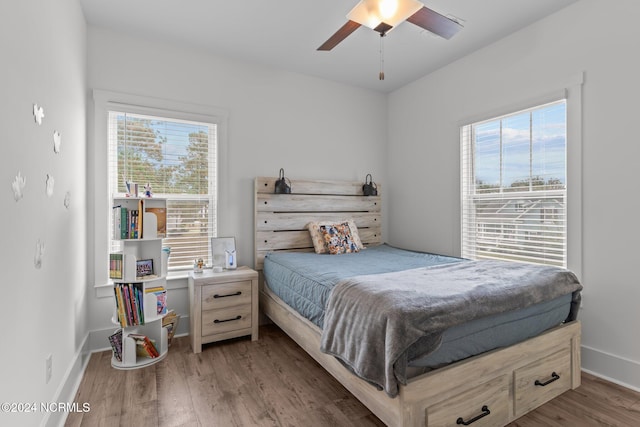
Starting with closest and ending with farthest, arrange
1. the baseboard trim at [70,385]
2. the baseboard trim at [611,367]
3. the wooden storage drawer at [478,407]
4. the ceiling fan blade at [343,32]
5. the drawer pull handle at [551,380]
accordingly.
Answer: the wooden storage drawer at [478,407] < the baseboard trim at [70,385] < the drawer pull handle at [551,380] < the ceiling fan blade at [343,32] < the baseboard trim at [611,367]

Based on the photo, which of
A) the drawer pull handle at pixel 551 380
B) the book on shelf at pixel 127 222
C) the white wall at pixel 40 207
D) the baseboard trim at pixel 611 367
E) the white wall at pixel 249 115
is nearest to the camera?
the white wall at pixel 40 207

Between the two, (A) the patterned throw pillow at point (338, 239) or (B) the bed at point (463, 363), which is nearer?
(B) the bed at point (463, 363)

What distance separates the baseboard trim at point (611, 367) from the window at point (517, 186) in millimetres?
685

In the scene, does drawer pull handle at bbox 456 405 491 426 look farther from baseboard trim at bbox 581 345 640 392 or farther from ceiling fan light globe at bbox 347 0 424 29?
ceiling fan light globe at bbox 347 0 424 29

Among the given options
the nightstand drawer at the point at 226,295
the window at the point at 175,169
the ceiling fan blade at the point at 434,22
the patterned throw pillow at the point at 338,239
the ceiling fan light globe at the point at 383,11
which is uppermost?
the ceiling fan blade at the point at 434,22

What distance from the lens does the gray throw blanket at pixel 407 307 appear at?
143 centimetres

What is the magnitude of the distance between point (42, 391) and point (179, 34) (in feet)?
9.13

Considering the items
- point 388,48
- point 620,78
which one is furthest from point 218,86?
point 620,78

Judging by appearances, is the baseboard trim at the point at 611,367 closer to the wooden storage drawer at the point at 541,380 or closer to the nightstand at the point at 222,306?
the wooden storage drawer at the point at 541,380

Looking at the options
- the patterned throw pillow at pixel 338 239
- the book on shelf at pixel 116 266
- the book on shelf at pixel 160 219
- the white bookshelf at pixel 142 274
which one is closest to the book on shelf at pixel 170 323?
the white bookshelf at pixel 142 274

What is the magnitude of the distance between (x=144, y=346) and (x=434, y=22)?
122 inches

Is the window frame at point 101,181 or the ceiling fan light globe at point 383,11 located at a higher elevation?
the ceiling fan light globe at point 383,11

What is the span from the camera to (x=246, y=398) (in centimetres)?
207

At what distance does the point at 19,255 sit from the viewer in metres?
1.34
